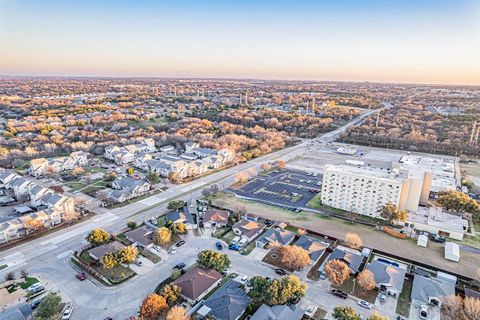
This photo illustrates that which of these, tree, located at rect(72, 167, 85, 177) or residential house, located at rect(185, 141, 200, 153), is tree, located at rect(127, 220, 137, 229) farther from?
residential house, located at rect(185, 141, 200, 153)

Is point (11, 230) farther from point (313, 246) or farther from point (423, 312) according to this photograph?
point (423, 312)

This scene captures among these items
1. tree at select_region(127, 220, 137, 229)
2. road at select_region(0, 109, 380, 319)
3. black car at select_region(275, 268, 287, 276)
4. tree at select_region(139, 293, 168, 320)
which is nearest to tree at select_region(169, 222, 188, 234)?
road at select_region(0, 109, 380, 319)

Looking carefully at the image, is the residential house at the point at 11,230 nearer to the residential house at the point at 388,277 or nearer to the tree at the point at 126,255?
the tree at the point at 126,255

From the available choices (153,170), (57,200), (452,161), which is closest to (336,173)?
(153,170)

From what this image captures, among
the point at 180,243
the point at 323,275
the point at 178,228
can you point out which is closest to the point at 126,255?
the point at 180,243

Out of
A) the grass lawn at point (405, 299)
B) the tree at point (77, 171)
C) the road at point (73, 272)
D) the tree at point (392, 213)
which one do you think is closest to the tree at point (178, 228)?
the road at point (73, 272)

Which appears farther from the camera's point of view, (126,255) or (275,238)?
(275,238)
